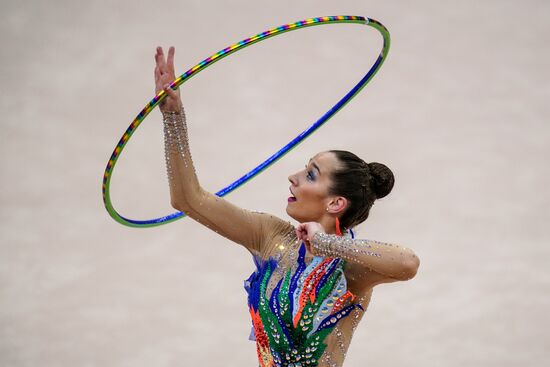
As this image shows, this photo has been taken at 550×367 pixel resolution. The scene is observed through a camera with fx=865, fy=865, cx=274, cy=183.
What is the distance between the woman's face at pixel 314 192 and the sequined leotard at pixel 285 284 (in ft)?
0.35

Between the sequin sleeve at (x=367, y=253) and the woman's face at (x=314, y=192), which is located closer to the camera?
the sequin sleeve at (x=367, y=253)

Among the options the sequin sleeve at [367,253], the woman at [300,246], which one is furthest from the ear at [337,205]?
the sequin sleeve at [367,253]

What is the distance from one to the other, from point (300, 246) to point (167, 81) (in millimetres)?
645

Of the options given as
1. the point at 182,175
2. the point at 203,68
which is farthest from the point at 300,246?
the point at 203,68

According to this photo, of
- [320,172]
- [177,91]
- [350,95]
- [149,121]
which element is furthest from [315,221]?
[149,121]

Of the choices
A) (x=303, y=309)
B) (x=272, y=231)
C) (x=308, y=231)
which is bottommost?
(x=303, y=309)

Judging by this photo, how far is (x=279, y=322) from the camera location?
2.54m

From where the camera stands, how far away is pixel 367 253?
2.36 metres

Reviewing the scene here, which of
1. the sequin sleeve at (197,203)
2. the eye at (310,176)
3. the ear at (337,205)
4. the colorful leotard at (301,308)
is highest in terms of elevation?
the eye at (310,176)

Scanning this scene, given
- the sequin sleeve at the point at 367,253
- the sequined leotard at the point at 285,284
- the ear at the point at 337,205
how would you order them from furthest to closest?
the ear at the point at 337,205
the sequined leotard at the point at 285,284
the sequin sleeve at the point at 367,253

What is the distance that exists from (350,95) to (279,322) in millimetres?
1048

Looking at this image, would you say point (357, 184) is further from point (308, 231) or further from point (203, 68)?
point (203, 68)

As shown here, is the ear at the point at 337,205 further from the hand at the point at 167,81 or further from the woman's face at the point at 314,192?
the hand at the point at 167,81

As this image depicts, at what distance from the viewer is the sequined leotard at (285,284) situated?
2.45 meters
